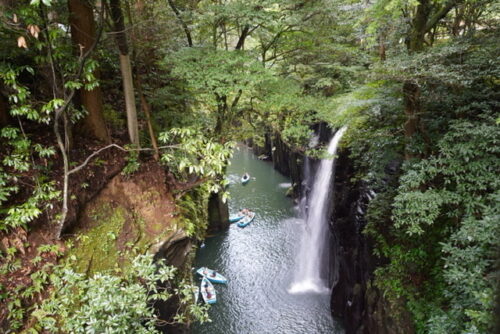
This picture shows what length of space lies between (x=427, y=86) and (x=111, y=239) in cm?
829

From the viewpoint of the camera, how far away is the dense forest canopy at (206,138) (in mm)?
4680

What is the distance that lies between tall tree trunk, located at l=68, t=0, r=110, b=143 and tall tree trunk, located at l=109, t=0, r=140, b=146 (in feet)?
2.17

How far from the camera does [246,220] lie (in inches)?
746

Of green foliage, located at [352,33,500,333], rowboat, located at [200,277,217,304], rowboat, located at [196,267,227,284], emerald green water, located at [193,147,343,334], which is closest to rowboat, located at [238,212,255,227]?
emerald green water, located at [193,147,343,334]

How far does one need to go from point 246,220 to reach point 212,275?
596 centimetres

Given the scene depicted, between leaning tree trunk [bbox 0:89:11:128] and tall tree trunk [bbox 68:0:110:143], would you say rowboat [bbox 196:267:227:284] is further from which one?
leaning tree trunk [bbox 0:89:11:128]

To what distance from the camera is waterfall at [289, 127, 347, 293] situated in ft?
44.1

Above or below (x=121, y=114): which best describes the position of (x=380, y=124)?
below

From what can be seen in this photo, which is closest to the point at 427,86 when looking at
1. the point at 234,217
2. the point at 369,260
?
the point at 369,260

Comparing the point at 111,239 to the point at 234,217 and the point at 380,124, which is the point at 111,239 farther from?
the point at 234,217

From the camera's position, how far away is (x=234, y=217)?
1934 cm

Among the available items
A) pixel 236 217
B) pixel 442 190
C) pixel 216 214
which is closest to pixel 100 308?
pixel 442 190

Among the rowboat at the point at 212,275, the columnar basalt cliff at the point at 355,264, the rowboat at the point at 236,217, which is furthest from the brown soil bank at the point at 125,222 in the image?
the rowboat at the point at 236,217

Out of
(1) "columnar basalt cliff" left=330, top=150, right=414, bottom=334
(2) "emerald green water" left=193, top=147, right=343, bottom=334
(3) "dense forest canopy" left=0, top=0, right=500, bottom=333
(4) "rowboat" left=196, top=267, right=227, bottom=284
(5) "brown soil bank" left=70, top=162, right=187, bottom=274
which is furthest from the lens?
(4) "rowboat" left=196, top=267, right=227, bottom=284
